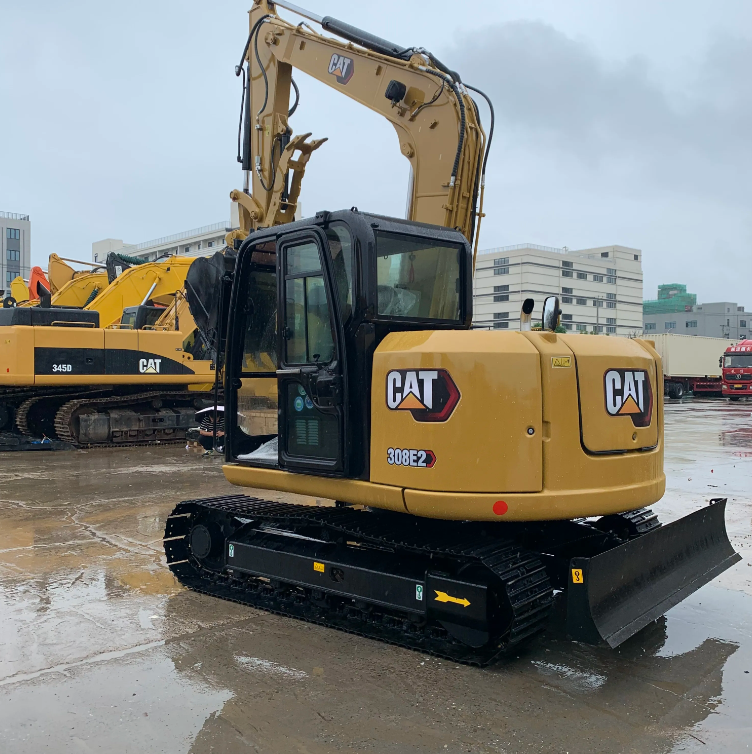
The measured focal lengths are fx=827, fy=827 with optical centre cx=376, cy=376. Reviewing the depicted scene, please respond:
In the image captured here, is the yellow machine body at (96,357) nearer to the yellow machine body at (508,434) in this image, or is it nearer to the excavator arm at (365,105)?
the excavator arm at (365,105)

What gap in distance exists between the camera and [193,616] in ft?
17.2

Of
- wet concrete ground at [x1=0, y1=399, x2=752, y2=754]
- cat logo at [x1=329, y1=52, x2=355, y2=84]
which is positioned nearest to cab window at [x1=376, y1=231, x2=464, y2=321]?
wet concrete ground at [x1=0, y1=399, x2=752, y2=754]

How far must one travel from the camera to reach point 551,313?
460 cm

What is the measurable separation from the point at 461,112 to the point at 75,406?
30.7ft

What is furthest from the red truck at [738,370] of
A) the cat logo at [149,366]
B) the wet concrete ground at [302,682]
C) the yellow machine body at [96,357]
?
the wet concrete ground at [302,682]

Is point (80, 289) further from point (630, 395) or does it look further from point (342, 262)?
point (630, 395)

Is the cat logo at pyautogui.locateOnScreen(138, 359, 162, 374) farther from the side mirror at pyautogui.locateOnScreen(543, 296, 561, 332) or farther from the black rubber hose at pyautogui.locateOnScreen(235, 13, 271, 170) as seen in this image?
the side mirror at pyautogui.locateOnScreen(543, 296, 561, 332)

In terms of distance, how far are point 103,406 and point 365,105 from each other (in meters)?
8.26

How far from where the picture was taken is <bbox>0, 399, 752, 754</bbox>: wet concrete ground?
3.59m

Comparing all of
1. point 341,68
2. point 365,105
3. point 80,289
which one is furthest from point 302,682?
point 80,289

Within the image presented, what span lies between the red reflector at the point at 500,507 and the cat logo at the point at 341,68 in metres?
7.07

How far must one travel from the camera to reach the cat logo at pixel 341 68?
9.85 metres

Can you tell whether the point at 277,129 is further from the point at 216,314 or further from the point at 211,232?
the point at 211,232

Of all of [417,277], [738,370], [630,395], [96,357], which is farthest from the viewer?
[738,370]
